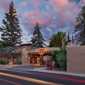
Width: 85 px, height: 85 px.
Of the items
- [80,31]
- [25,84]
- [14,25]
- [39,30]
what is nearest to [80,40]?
[80,31]

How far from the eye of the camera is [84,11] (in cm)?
4684

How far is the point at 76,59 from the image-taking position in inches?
778

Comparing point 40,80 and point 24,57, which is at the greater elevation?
point 24,57

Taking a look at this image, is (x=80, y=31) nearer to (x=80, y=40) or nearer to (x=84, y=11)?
(x=80, y=40)

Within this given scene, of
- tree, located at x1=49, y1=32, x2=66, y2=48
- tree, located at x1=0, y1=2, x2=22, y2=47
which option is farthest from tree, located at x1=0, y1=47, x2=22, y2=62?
tree, located at x1=49, y1=32, x2=66, y2=48

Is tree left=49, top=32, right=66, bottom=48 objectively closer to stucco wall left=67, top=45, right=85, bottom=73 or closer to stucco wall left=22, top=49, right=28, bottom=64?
stucco wall left=22, top=49, right=28, bottom=64

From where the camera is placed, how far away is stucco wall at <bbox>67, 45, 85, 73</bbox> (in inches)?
749

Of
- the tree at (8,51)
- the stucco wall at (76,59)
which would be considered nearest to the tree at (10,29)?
the tree at (8,51)

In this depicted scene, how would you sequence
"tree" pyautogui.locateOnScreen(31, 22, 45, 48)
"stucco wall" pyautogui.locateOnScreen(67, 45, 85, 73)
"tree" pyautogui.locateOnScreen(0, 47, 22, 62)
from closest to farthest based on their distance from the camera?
"stucco wall" pyautogui.locateOnScreen(67, 45, 85, 73) < "tree" pyautogui.locateOnScreen(0, 47, 22, 62) < "tree" pyautogui.locateOnScreen(31, 22, 45, 48)

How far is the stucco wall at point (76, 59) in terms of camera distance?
19.0 m

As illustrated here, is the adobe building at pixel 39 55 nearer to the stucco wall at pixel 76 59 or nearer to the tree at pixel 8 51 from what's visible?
the tree at pixel 8 51

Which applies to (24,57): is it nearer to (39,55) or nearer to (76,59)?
(39,55)

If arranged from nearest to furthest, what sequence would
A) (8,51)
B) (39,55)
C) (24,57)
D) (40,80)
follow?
(40,80) < (8,51) < (24,57) < (39,55)

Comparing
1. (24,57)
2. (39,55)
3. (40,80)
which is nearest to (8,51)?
(24,57)
